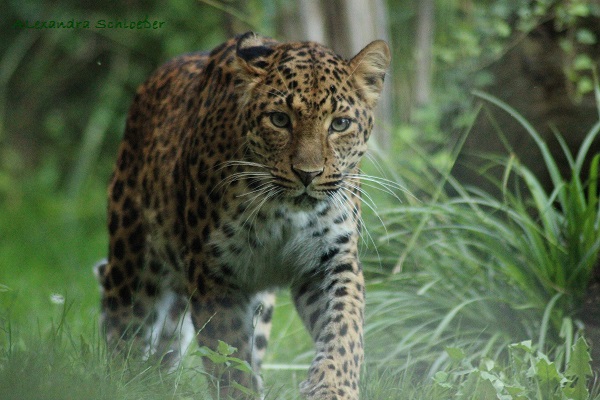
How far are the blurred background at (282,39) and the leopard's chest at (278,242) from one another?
87 cm

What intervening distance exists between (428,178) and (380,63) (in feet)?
9.93

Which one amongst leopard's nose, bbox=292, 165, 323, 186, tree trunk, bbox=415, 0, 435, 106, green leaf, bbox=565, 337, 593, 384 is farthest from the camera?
tree trunk, bbox=415, 0, 435, 106

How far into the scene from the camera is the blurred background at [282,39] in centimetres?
806

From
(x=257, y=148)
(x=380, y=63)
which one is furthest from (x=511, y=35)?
(x=257, y=148)

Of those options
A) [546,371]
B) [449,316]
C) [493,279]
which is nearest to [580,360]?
[546,371]

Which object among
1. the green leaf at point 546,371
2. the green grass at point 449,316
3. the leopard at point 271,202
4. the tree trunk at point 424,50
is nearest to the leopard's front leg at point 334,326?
the leopard at point 271,202

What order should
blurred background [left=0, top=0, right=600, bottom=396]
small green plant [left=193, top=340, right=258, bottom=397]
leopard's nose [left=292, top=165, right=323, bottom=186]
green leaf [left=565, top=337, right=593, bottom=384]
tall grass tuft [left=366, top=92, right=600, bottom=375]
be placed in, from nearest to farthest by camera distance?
small green plant [left=193, top=340, right=258, bottom=397], leopard's nose [left=292, top=165, right=323, bottom=186], green leaf [left=565, top=337, right=593, bottom=384], tall grass tuft [left=366, top=92, right=600, bottom=375], blurred background [left=0, top=0, right=600, bottom=396]

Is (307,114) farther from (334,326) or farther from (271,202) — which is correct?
(334,326)

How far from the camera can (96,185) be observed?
47.2 ft

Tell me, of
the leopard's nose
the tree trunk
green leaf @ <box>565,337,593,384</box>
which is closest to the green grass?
green leaf @ <box>565,337,593,384</box>

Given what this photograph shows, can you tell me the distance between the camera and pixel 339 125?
17.1 feet

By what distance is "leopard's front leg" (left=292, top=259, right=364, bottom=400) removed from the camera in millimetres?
5012

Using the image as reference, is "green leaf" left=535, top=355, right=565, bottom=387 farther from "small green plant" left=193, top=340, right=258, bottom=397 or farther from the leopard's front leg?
"small green plant" left=193, top=340, right=258, bottom=397

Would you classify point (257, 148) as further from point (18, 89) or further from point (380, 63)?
point (18, 89)
